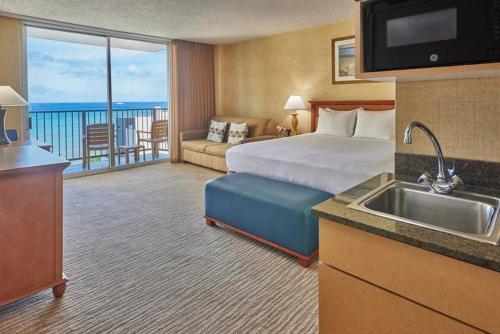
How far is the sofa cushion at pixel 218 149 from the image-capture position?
5477mm

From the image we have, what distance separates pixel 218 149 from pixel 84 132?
2.63m

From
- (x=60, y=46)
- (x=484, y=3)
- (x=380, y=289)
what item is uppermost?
(x=60, y=46)

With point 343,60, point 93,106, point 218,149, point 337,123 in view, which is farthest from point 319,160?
point 93,106

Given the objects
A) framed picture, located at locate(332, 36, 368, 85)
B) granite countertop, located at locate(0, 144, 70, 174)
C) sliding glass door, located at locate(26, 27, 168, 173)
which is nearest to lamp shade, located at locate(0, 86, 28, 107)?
granite countertop, located at locate(0, 144, 70, 174)

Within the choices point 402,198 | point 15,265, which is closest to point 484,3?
point 402,198

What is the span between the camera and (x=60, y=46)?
6832mm

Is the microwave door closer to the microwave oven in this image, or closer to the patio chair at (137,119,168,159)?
the microwave oven

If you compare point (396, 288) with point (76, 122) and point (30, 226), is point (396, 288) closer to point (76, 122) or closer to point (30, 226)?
point (30, 226)

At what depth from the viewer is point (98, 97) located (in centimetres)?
619

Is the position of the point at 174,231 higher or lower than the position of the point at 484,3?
lower

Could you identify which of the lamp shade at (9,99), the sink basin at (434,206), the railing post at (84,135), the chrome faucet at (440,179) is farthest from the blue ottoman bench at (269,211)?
the railing post at (84,135)

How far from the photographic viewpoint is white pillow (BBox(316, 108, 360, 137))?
4.56 metres

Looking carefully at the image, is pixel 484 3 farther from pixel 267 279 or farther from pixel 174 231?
pixel 174 231

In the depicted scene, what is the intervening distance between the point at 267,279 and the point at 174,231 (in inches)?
47.4
